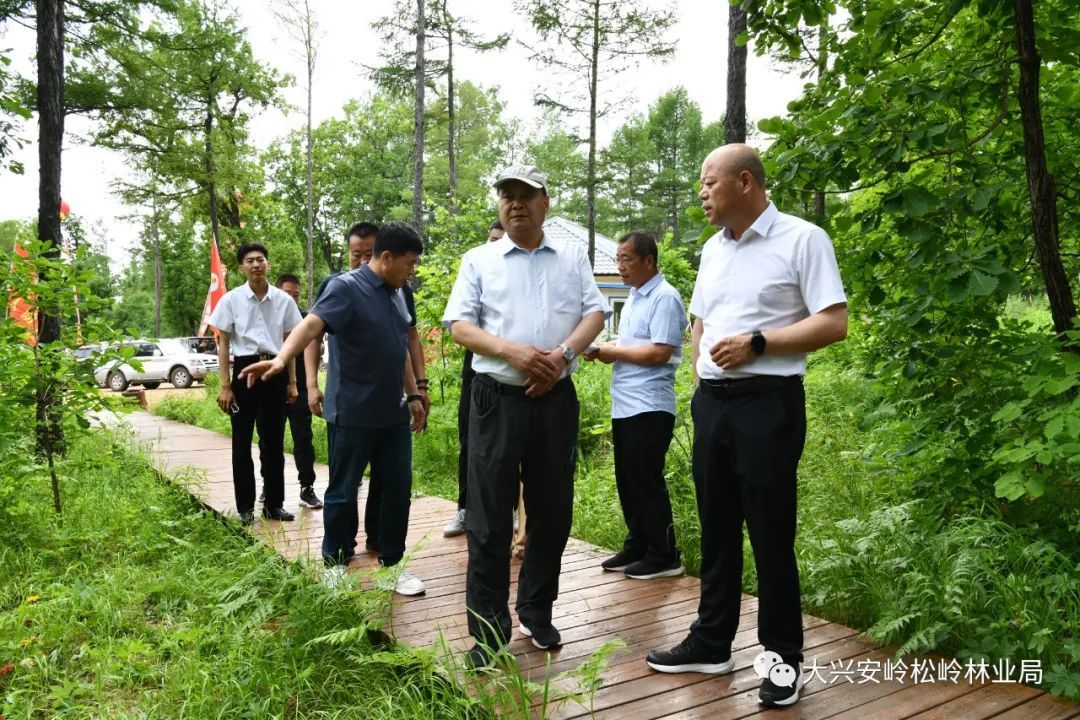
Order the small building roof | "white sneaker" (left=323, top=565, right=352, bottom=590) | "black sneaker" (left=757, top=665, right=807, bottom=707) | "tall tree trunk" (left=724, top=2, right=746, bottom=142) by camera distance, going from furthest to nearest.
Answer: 1. the small building roof
2. "tall tree trunk" (left=724, top=2, right=746, bottom=142)
3. "white sneaker" (left=323, top=565, right=352, bottom=590)
4. "black sneaker" (left=757, top=665, right=807, bottom=707)

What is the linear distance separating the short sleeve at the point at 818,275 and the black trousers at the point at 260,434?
3.98 m

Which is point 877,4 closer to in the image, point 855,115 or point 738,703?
point 855,115

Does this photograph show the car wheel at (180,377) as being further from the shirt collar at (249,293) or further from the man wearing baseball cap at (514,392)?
the man wearing baseball cap at (514,392)

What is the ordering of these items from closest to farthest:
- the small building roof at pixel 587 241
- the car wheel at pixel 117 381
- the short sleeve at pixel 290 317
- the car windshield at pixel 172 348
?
the short sleeve at pixel 290 317 < the car wheel at pixel 117 381 < the car windshield at pixel 172 348 < the small building roof at pixel 587 241

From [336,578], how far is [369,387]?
96cm

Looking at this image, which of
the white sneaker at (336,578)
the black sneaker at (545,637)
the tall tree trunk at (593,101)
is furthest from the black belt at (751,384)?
the tall tree trunk at (593,101)

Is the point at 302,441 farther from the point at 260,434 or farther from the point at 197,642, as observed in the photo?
the point at 197,642

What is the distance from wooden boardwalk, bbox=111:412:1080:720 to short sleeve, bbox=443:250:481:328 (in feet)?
4.10

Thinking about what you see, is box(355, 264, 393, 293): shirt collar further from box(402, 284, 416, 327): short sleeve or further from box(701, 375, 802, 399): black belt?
box(701, 375, 802, 399): black belt

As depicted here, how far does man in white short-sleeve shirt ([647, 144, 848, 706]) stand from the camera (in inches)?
100

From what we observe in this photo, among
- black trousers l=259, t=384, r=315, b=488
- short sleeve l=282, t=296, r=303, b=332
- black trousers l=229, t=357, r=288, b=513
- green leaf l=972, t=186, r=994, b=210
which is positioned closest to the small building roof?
black trousers l=259, t=384, r=315, b=488

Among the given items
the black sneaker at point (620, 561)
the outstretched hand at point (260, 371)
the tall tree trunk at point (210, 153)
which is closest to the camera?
the outstretched hand at point (260, 371)

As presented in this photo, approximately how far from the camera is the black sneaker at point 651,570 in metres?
4.14

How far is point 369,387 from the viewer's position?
3934 millimetres
